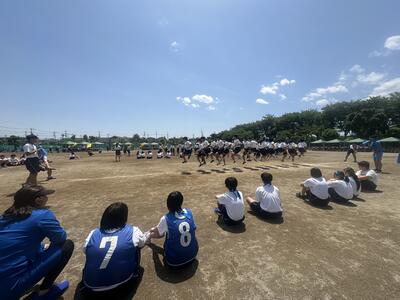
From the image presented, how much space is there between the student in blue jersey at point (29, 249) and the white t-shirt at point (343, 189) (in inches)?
268

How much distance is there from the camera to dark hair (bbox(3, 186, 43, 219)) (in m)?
2.34

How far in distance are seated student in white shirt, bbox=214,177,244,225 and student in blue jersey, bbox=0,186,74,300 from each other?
9.63ft

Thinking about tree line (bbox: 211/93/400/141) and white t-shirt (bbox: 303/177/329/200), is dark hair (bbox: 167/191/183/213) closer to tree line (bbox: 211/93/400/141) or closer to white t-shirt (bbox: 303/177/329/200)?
white t-shirt (bbox: 303/177/329/200)

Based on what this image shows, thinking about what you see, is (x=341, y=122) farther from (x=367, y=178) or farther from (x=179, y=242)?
(x=179, y=242)

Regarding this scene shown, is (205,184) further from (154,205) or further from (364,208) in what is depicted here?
(364,208)

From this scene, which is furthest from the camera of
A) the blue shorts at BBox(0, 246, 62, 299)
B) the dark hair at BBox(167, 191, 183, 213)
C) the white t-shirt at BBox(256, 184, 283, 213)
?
the white t-shirt at BBox(256, 184, 283, 213)

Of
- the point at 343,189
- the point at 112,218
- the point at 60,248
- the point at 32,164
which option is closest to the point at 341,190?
the point at 343,189

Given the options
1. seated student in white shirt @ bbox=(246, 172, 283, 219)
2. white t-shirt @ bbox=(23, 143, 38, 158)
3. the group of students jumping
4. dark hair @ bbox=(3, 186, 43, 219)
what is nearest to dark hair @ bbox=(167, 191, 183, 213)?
dark hair @ bbox=(3, 186, 43, 219)

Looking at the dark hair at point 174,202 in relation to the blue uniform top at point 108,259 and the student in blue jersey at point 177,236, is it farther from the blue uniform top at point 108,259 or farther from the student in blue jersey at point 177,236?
the blue uniform top at point 108,259

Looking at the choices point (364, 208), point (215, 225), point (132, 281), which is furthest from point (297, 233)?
point (132, 281)

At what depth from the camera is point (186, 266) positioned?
3221mm

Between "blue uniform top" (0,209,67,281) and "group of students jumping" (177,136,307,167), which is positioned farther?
"group of students jumping" (177,136,307,167)

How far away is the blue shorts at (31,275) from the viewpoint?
2.07m

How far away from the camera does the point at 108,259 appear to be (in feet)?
7.95
